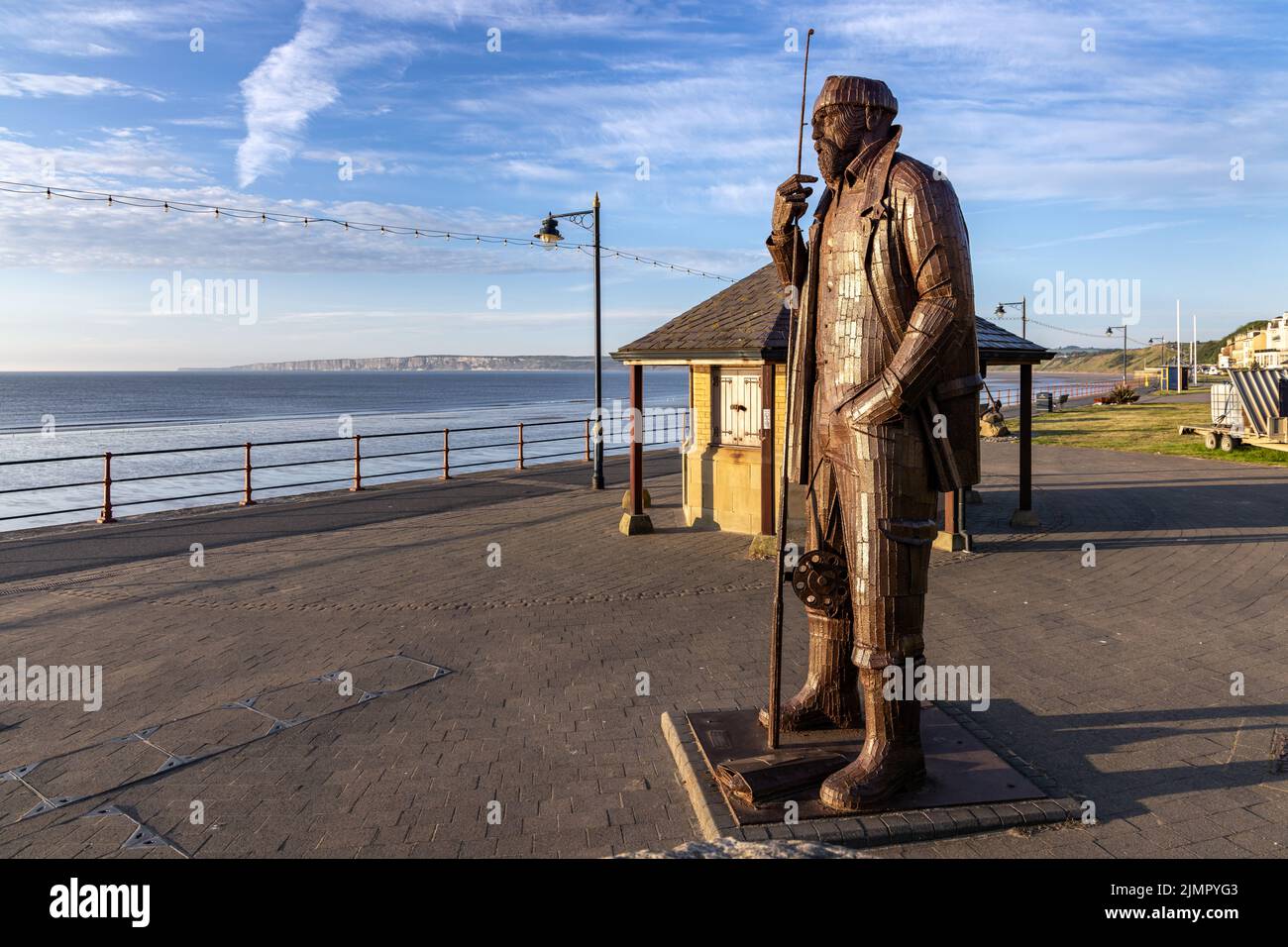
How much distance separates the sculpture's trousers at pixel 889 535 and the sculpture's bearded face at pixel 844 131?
4.40 feet

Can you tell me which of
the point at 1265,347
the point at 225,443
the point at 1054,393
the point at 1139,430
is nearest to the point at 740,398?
the point at 1139,430

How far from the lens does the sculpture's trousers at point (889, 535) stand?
3.91 m

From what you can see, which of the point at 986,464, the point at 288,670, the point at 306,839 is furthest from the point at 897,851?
the point at 986,464

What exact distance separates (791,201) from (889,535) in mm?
1696

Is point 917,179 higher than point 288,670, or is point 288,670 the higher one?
point 917,179

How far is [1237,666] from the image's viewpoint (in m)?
6.16

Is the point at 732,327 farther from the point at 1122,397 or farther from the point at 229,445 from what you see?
the point at 1122,397

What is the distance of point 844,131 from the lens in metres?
4.19

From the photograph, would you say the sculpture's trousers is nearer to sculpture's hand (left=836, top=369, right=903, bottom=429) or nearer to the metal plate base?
sculpture's hand (left=836, top=369, right=903, bottom=429)

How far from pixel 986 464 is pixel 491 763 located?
55.4 ft
